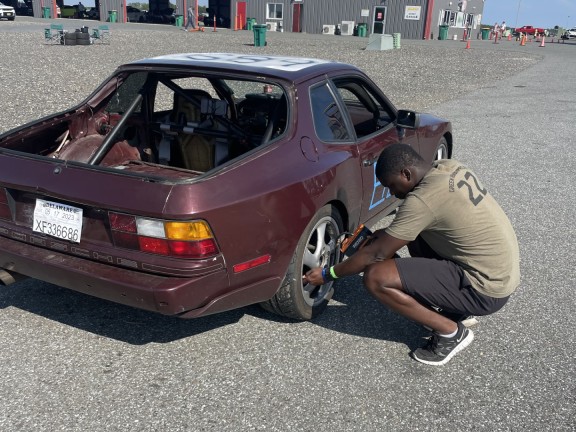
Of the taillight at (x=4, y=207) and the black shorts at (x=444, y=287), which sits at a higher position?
the taillight at (x=4, y=207)

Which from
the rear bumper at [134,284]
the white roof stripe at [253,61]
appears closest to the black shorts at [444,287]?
the rear bumper at [134,284]

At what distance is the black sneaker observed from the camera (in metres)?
3.07

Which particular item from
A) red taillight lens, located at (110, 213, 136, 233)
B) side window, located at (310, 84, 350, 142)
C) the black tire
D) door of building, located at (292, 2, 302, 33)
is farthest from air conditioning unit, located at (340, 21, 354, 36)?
red taillight lens, located at (110, 213, 136, 233)

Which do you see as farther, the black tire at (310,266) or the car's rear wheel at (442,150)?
the car's rear wheel at (442,150)

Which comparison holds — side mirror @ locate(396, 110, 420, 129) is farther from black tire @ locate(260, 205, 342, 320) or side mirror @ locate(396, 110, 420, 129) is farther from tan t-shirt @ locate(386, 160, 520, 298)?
tan t-shirt @ locate(386, 160, 520, 298)

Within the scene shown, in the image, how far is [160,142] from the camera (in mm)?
4141

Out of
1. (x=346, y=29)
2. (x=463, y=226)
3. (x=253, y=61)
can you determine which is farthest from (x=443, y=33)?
(x=463, y=226)

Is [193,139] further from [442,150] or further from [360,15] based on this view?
[360,15]

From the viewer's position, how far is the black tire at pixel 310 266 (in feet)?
10.3

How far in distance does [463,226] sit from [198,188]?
4.49 feet

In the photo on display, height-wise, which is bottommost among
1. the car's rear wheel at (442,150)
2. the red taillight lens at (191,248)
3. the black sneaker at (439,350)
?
the black sneaker at (439,350)

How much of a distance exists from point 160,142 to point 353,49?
24.3 meters

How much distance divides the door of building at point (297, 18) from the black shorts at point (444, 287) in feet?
138

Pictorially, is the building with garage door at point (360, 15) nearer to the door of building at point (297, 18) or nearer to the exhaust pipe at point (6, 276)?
the door of building at point (297, 18)
